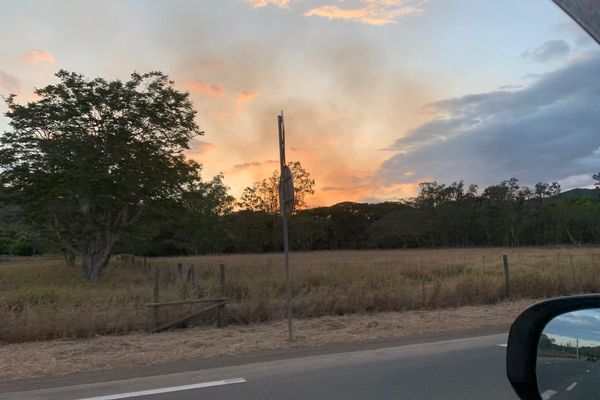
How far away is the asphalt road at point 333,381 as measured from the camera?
615 centimetres

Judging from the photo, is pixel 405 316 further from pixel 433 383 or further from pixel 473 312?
pixel 433 383

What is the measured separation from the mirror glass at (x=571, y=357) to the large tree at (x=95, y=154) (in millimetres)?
25623

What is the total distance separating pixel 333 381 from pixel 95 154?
2275 centimetres

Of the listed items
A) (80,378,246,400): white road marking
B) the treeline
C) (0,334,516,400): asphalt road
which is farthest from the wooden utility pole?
the treeline

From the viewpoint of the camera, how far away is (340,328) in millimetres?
11430

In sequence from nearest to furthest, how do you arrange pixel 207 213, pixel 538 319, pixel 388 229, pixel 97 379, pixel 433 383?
1. pixel 538 319
2. pixel 433 383
3. pixel 97 379
4. pixel 207 213
5. pixel 388 229

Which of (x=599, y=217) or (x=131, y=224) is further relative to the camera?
(x=599, y=217)

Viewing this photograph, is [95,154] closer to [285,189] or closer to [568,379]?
[285,189]

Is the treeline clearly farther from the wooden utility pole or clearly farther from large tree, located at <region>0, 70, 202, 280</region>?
the wooden utility pole

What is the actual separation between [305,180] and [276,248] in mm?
18654

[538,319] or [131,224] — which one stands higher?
[131,224]

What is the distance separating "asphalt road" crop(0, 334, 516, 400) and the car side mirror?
439 centimetres

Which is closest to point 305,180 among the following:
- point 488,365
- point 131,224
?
point 131,224

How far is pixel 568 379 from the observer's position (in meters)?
1.73
